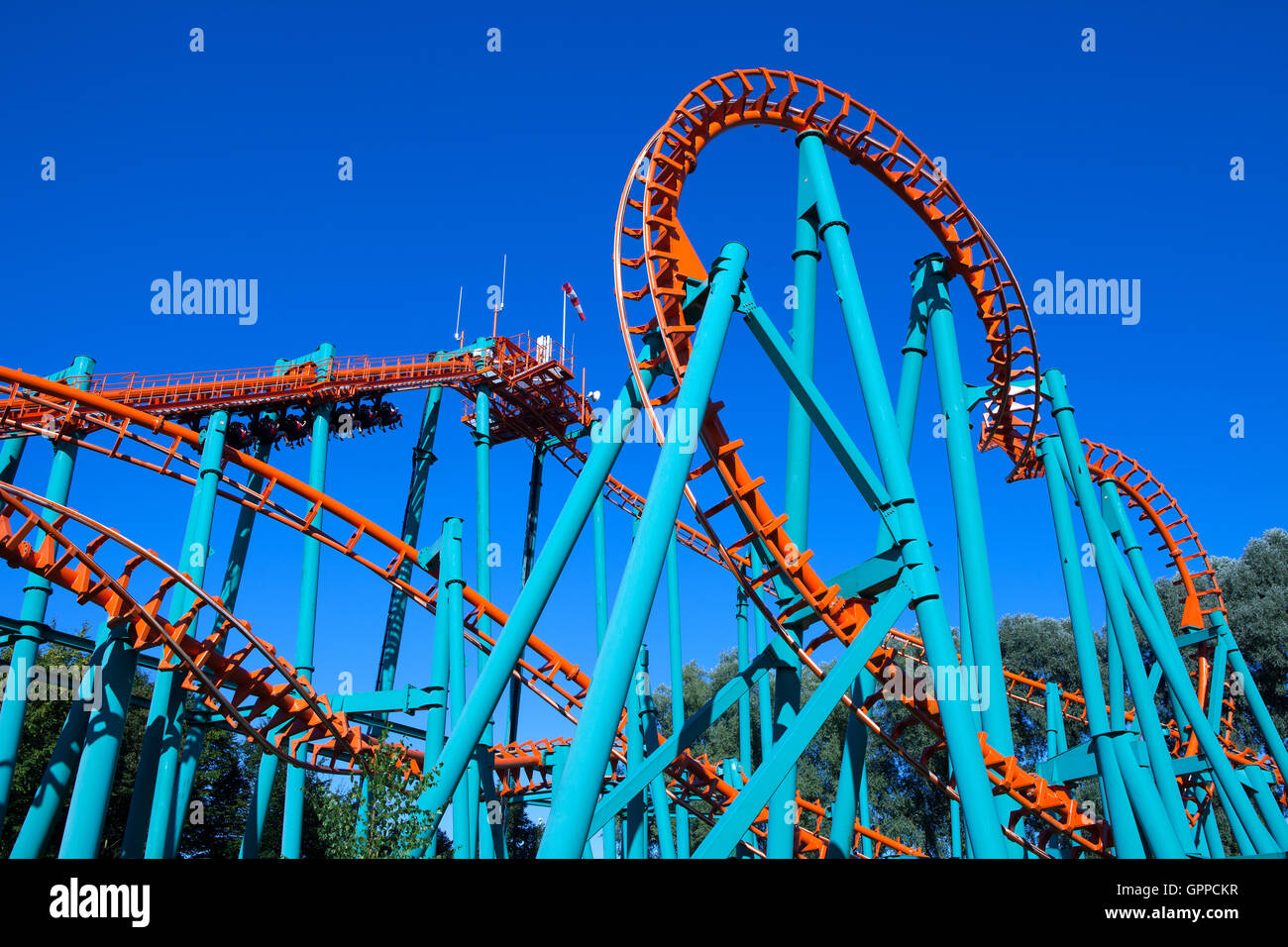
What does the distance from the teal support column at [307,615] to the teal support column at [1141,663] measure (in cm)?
963

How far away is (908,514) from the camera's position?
806 centimetres

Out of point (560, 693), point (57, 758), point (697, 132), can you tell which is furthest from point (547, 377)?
point (57, 758)

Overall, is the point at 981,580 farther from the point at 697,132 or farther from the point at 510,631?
the point at 697,132

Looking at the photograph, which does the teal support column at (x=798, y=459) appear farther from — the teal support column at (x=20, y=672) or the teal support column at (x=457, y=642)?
the teal support column at (x=20, y=672)

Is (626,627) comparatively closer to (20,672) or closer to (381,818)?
(381,818)

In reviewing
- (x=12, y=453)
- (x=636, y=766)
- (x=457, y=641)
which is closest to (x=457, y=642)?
(x=457, y=641)

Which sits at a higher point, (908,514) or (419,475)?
(419,475)

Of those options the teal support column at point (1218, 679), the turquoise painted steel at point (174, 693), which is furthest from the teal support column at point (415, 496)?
the teal support column at point (1218, 679)

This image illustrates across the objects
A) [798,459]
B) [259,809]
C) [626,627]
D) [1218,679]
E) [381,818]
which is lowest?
[381,818]

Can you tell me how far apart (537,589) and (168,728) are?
20.1 feet

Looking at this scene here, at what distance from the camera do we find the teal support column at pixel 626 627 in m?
5.81

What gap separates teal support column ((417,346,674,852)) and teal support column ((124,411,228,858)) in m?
4.67

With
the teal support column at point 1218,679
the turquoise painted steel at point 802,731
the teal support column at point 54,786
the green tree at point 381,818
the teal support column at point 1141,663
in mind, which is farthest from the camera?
the teal support column at point 1218,679
